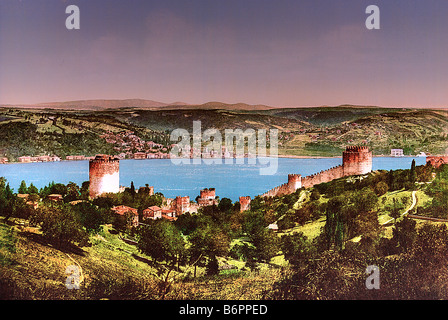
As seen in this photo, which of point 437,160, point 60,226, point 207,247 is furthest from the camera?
point 437,160

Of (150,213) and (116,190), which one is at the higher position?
(116,190)

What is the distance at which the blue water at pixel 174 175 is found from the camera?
722 centimetres

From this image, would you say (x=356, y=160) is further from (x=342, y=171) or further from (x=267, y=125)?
(x=267, y=125)

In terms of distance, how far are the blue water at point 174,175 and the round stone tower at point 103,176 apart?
4.6 inches

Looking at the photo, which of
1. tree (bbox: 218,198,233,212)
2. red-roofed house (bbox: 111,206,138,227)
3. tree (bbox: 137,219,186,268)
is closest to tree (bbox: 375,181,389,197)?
tree (bbox: 218,198,233,212)

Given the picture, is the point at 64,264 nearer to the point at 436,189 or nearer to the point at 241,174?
the point at 241,174

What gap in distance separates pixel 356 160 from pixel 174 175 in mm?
3569

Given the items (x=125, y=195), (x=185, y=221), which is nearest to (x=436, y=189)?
(x=185, y=221)

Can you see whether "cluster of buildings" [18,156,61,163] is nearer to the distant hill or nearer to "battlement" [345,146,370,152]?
the distant hill

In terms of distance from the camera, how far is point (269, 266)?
269 inches

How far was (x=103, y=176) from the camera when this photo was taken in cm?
718

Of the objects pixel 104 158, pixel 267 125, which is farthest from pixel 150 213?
pixel 267 125

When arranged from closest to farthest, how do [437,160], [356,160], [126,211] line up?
[126,211] → [356,160] → [437,160]

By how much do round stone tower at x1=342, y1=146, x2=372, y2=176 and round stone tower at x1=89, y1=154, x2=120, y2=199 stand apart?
174 inches
